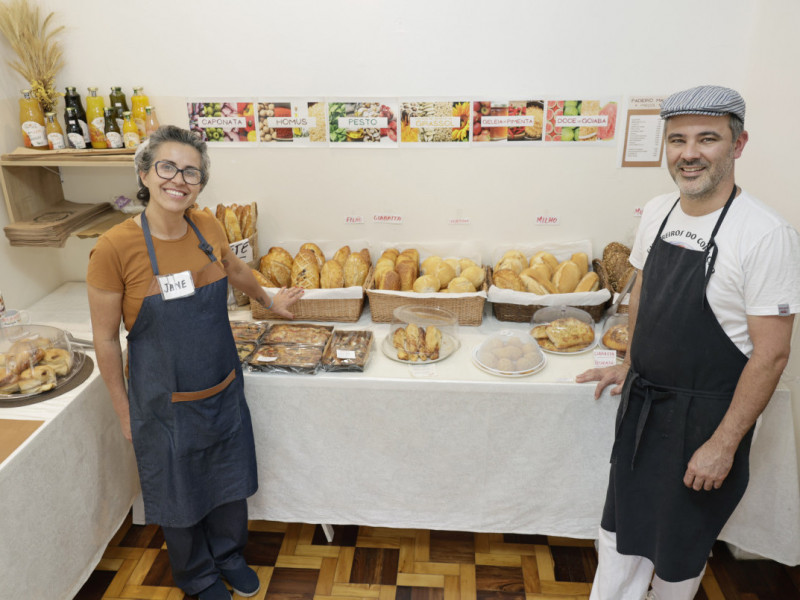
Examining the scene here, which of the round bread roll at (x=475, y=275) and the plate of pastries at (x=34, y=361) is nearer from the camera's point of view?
the plate of pastries at (x=34, y=361)

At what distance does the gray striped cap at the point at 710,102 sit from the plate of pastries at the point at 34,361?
2.09 meters

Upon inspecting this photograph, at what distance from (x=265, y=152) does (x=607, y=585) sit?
2.25 m

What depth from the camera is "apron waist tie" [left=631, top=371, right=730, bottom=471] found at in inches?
65.1

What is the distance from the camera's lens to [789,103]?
Answer: 2191 mm

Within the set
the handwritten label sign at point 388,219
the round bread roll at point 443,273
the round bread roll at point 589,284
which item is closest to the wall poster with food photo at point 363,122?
the handwritten label sign at point 388,219

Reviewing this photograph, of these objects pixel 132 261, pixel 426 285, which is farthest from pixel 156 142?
pixel 426 285

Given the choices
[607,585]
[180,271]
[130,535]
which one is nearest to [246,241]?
[180,271]

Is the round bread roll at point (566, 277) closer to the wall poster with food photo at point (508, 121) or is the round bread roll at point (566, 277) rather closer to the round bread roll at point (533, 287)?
the round bread roll at point (533, 287)

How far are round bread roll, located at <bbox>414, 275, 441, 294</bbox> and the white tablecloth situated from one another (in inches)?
50.1

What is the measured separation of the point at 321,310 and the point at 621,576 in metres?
1.51

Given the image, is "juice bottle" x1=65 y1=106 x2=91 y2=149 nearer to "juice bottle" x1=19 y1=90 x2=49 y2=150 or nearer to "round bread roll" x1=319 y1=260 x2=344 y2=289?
"juice bottle" x1=19 y1=90 x2=49 y2=150

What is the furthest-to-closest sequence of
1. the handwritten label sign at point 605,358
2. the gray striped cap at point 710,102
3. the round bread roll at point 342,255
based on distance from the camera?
the round bread roll at point 342,255
the handwritten label sign at point 605,358
the gray striped cap at point 710,102

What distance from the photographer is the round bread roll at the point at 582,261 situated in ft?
8.82

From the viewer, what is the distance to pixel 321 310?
8.50ft
